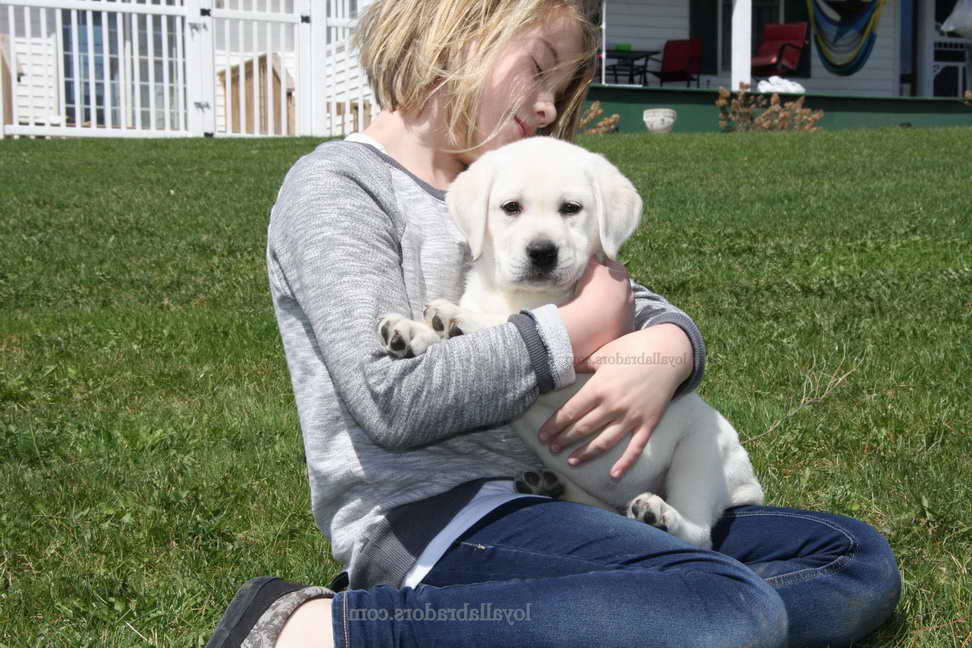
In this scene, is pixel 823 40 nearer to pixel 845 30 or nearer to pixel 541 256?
pixel 845 30

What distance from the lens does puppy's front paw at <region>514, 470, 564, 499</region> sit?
2.58 metres

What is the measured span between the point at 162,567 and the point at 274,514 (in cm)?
45

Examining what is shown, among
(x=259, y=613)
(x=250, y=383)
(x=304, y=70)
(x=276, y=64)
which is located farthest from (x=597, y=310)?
(x=276, y=64)

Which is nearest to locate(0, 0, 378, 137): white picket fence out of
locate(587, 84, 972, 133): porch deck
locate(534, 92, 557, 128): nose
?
locate(587, 84, 972, 133): porch deck

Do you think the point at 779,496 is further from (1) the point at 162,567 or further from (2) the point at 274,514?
(1) the point at 162,567

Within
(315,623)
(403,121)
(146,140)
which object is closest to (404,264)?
(403,121)

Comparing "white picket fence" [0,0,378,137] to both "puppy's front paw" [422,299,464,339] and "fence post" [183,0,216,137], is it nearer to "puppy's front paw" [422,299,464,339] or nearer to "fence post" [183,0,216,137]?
"fence post" [183,0,216,137]

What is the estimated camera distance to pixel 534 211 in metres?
2.84

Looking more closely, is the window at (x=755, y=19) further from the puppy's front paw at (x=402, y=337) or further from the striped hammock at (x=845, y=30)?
the puppy's front paw at (x=402, y=337)

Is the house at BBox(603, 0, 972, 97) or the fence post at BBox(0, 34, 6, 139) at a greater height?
the house at BBox(603, 0, 972, 97)

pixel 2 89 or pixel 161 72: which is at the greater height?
pixel 161 72

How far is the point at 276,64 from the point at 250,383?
48.0 ft

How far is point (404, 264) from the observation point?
2.75 m

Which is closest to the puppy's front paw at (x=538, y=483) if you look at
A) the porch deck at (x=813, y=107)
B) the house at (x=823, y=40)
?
the porch deck at (x=813, y=107)
